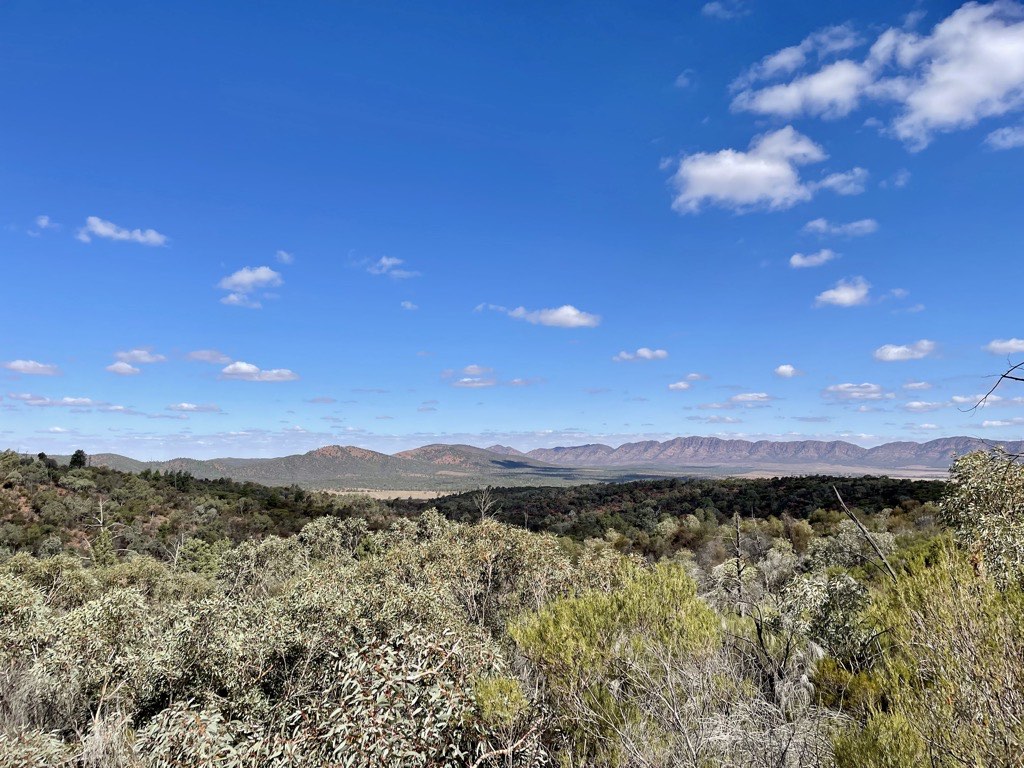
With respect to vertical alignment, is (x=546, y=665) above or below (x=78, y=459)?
below

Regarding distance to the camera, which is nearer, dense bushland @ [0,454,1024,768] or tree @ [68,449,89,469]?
dense bushland @ [0,454,1024,768]

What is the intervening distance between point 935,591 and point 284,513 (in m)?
82.4

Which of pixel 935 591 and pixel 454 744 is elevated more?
pixel 935 591

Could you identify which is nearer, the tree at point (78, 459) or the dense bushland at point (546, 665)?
the dense bushland at point (546, 665)

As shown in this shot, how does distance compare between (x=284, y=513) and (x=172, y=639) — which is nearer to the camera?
(x=172, y=639)

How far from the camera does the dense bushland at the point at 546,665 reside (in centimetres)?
459

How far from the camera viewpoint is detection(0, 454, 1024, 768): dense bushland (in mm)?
4590

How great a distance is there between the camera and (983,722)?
4.05m

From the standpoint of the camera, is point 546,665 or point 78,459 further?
point 78,459

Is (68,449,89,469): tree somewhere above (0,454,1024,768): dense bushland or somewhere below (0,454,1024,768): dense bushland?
above

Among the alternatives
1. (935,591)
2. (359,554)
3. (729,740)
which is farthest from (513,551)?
(359,554)

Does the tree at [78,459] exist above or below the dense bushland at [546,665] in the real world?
above

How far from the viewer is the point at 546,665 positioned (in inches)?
305

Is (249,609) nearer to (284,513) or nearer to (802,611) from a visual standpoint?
(802,611)
